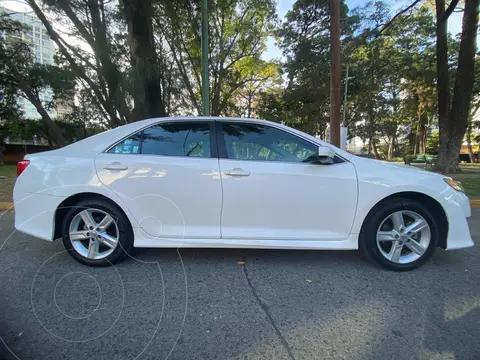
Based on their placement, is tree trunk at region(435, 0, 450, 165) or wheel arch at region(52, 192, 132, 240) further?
tree trunk at region(435, 0, 450, 165)

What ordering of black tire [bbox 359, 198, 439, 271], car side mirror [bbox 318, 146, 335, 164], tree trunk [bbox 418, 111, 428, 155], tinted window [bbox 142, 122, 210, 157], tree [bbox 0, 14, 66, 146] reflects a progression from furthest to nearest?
tree trunk [bbox 418, 111, 428, 155], tree [bbox 0, 14, 66, 146], tinted window [bbox 142, 122, 210, 157], black tire [bbox 359, 198, 439, 271], car side mirror [bbox 318, 146, 335, 164]

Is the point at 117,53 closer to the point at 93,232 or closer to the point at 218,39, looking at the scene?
the point at 218,39

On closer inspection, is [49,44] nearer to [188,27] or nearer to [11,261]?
[188,27]

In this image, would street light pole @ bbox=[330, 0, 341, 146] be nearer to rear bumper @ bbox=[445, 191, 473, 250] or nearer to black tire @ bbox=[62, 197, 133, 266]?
rear bumper @ bbox=[445, 191, 473, 250]

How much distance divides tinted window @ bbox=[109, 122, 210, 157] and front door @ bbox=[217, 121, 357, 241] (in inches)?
12.7

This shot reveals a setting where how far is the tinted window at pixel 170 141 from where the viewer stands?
3.04 meters

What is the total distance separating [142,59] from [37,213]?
18.8ft

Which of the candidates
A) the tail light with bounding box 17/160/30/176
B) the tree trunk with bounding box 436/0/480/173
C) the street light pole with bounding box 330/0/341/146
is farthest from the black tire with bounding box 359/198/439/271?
the tree trunk with bounding box 436/0/480/173

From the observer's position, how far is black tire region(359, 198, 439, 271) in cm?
291

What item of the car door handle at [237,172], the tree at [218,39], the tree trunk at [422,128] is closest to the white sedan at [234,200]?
the car door handle at [237,172]

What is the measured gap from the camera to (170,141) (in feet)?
10.1

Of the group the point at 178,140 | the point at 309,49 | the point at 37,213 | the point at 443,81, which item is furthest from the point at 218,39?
the point at 37,213

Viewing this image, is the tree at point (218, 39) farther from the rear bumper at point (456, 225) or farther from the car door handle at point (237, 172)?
the rear bumper at point (456, 225)

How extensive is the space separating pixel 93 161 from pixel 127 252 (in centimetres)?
104
